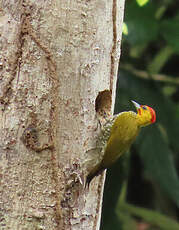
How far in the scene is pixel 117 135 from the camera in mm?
2676

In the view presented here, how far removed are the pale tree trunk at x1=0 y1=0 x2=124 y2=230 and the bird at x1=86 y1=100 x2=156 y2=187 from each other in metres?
0.12

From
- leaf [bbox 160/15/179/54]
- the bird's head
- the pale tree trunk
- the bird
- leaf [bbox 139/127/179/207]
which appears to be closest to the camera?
the pale tree trunk

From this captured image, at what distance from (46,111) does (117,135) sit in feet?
2.29

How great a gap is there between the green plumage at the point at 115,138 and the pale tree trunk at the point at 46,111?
12 centimetres

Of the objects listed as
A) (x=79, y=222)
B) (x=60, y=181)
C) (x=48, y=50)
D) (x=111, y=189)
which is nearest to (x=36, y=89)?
(x=48, y=50)

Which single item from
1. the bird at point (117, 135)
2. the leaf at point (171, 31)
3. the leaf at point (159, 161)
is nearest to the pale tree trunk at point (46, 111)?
the bird at point (117, 135)

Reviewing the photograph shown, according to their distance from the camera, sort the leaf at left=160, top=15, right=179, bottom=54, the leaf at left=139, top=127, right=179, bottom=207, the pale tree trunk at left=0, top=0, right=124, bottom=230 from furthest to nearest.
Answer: the leaf at left=160, top=15, right=179, bottom=54 < the leaf at left=139, top=127, right=179, bottom=207 < the pale tree trunk at left=0, top=0, right=124, bottom=230

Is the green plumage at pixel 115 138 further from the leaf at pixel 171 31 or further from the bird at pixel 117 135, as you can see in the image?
the leaf at pixel 171 31

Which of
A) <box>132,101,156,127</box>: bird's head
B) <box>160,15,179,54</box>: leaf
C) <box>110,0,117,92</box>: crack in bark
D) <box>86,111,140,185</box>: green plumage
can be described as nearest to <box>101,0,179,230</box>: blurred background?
<box>160,15,179,54</box>: leaf

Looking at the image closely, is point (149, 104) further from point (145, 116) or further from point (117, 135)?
point (117, 135)

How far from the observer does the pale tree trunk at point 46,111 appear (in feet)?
6.64

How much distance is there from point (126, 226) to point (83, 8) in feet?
9.90

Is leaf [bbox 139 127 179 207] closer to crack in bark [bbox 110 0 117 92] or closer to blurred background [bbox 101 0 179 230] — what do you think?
blurred background [bbox 101 0 179 230]

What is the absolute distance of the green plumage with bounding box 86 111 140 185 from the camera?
7.62 feet
